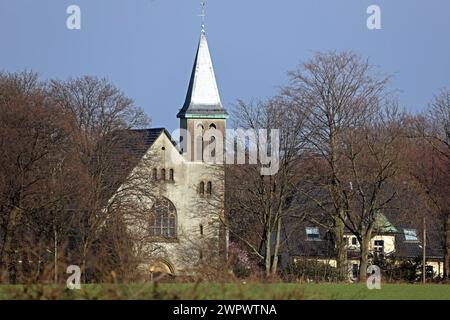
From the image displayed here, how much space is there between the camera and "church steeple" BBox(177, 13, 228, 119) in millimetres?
89875

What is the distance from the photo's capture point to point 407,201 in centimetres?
6053

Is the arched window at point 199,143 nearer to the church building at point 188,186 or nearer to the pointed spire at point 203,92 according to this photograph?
the church building at point 188,186

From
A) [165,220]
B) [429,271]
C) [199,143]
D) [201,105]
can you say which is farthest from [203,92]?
[429,271]

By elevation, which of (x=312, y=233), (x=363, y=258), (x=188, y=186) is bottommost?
(x=363, y=258)

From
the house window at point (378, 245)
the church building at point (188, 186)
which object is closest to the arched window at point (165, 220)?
the church building at point (188, 186)

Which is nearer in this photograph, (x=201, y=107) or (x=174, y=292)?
(x=174, y=292)

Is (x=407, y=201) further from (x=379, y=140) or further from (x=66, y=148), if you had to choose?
(x=66, y=148)

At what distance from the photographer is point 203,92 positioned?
9119 cm

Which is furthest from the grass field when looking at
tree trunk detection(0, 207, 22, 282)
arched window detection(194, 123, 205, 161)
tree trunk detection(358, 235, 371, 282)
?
arched window detection(194, 123, 205, 161)

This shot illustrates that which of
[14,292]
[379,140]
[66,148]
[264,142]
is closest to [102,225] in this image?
[66,148]

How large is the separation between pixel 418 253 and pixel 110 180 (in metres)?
19.3

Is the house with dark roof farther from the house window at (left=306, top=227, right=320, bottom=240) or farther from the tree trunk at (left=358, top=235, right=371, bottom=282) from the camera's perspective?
the tree trunk at (left=358, top=235, right=371, bottom=282)

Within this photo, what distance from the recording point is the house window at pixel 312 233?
6988 cm

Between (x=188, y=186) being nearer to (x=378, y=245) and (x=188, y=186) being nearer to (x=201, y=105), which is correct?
(x=201, y=105)
